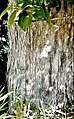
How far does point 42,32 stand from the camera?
1792 millimetres

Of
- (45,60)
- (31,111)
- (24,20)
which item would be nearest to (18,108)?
(31,111)

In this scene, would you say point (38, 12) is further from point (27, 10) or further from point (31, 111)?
point (31, 111)

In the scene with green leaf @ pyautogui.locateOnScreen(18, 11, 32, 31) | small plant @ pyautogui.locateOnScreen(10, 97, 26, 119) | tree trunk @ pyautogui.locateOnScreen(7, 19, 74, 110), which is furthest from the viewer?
small plant @ pyautogui.locateOnScreen(10, 97, 26, 119)

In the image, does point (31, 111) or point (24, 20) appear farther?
point (31, 111)

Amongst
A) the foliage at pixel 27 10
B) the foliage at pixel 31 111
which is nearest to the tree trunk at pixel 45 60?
the foliage at pixel 31 111

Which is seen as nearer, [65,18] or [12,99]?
[65,18]

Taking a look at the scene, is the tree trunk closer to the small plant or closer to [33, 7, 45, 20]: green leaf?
the small plant

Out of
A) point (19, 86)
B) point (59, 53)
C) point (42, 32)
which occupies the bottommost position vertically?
point (19, 86)

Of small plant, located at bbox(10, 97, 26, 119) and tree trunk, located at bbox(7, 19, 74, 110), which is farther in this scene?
small plant, located at bbox(10, 97, 26, 119)

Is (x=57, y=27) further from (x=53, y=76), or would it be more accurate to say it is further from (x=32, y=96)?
(x=32, y=96)

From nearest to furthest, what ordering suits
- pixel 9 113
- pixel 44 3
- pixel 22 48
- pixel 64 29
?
pixel 44 3 < pixel 64 29 < pixel 22 48 < pixel 9 113

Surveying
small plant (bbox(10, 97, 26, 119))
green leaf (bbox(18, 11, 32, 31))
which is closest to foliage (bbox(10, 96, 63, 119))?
small plant (bbox(10, 97, 26, 119))

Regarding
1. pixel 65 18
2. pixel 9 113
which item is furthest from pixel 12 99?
pixel 65 18

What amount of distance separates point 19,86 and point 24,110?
166mm
